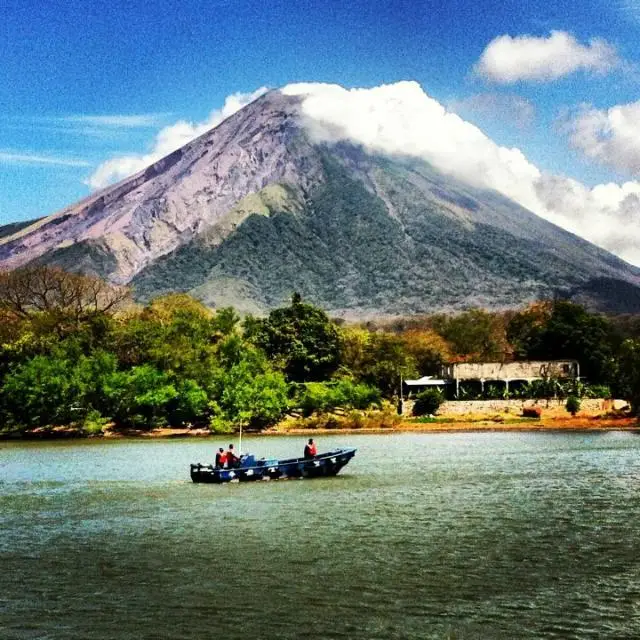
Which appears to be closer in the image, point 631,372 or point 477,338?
point 631,372

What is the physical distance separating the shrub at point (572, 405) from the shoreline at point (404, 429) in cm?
111

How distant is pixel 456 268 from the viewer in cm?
19162

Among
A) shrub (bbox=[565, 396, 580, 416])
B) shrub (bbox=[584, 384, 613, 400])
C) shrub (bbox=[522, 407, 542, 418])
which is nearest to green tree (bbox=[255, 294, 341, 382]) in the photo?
shrub (bbox=[522, 407, 542, 418])

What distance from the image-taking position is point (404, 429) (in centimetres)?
6881

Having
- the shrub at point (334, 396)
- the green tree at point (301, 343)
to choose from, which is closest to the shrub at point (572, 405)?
the shrub at point (334, 396)

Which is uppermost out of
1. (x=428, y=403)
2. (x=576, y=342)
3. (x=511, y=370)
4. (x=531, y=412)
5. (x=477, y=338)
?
(x=477, y=338)

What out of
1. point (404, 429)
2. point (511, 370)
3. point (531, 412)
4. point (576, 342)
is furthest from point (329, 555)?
point (576, 342)

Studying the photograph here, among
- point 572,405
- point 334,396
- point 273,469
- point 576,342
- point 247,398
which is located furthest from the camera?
point 576,342

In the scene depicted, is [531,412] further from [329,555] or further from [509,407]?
[329,555]

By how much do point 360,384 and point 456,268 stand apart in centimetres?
11710

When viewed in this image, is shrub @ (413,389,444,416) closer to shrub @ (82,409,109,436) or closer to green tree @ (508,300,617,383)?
green tree @ (508,300,617,383)

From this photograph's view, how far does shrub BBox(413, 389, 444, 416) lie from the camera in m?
75.1

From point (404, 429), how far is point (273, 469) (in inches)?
1390

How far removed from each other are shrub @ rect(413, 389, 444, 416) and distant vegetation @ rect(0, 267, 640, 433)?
107mm
